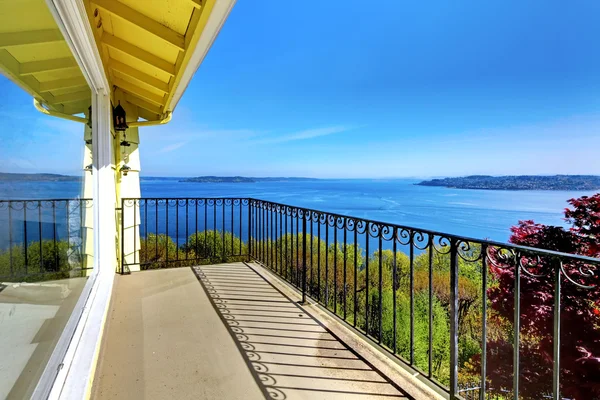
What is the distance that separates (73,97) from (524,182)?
13.6 metres

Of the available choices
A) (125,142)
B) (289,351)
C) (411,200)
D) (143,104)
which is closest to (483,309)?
(289,351)

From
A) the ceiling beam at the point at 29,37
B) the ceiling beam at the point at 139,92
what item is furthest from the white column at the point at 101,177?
the ceiling beam at the point at 29,37

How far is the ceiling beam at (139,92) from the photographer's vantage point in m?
3.48

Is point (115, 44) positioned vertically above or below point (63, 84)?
above

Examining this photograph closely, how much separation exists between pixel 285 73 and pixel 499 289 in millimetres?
23700

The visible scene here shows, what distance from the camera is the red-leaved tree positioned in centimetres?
316

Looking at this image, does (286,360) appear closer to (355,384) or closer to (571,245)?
(355,384)

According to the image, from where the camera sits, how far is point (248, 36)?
54.3 feet

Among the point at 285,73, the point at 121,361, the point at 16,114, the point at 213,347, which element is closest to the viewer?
the point at 16,114

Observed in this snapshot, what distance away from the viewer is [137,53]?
2.51 metres

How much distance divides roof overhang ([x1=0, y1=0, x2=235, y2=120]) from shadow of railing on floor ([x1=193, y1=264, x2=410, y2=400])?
1.81 metres

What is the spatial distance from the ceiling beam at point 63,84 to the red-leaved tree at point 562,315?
341 cm

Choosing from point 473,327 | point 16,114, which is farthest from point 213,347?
point 473,327

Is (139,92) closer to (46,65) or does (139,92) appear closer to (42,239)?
(46,65)
